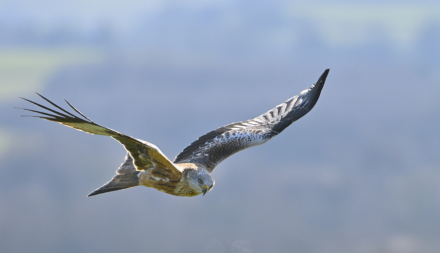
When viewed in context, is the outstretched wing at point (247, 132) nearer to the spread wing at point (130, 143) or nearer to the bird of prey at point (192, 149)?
the bird of prey at point (192, 149)

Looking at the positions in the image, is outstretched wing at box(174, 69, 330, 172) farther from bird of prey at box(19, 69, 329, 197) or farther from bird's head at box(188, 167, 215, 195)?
bird's head at box(188, 167, 215, 195)

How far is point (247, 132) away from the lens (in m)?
15.3

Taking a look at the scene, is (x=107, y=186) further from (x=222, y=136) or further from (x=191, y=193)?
(x=222, y=136)

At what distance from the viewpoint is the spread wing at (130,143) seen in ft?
30.6

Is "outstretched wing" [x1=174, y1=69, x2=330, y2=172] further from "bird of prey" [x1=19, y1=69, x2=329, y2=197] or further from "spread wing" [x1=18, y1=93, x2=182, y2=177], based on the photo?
"spread wing" [x1=18, y1=93, x2=182, y2=177]

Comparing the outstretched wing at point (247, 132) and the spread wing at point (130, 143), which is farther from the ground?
the outstretched wing at point (247, 132)

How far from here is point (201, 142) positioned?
15.0 m

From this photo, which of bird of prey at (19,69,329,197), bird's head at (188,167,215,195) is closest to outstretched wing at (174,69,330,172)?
bird of prey at (19,69,329,197)

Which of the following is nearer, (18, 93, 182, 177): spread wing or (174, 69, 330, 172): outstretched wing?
(18, 93, 182, 177): spread wing

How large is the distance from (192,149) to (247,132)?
177 cm

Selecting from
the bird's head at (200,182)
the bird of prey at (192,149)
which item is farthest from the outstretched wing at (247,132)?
the bird's head at (200,182)

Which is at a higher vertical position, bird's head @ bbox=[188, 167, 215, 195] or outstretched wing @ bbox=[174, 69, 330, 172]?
outstretched wing @ bbox=[174, 69, 330, 172]

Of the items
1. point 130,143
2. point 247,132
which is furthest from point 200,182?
point 247,132

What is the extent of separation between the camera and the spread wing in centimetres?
931
